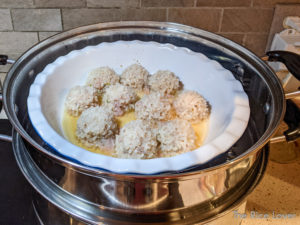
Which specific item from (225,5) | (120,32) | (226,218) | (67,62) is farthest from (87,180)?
(225,5)

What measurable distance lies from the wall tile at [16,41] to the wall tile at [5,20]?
0.08ft

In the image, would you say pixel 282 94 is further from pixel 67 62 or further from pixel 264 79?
pixel 67 62

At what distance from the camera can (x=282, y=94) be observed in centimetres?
71

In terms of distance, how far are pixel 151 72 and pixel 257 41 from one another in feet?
1.89

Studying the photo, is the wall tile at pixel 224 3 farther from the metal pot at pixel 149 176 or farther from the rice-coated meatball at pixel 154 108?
the rice-coated meatball at pixel 154 108

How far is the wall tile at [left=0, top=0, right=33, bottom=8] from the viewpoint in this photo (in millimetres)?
1185

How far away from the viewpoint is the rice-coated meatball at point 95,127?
2.39 feet

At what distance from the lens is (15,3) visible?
46.8 inches

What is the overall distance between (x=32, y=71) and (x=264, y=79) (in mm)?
596

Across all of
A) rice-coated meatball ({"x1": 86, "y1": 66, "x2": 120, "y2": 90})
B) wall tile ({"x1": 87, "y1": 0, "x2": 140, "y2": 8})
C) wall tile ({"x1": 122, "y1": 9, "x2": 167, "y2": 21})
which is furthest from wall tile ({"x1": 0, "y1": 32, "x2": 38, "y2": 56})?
rice-coated meatball ({"x1": 86, "y1": 66, "x2": 120, "y2": 90})

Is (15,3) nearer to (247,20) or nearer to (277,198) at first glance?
A: (247,20)

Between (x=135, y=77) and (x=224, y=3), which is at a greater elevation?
(x=224, y=3)

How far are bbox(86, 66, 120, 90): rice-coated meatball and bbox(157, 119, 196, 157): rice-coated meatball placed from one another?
249 millimetres

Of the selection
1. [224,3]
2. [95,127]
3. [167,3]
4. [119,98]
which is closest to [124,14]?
[167,3]
